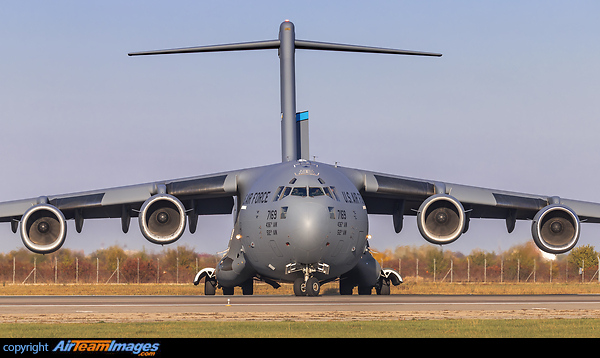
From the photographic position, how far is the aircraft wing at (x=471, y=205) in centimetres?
2319

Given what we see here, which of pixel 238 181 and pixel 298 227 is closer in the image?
pixel 298 227

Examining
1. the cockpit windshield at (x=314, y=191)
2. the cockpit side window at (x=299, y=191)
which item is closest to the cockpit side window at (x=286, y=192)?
the cockpit side window at (x=299, y=191)

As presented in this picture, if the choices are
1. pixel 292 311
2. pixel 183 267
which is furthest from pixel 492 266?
pixel 292 311

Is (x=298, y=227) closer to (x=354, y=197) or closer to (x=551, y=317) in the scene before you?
(x=354, y=197)

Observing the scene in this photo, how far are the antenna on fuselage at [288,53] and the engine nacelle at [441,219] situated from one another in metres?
4.62

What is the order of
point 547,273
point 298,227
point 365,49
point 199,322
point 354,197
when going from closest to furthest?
point 199,322 → point 298,227 → point 354,197 → point 365,49 → point 547,273

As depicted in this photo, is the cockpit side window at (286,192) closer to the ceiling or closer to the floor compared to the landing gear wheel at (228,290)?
closer to the ceiling

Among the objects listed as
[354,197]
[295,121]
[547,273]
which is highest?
[295,121]
